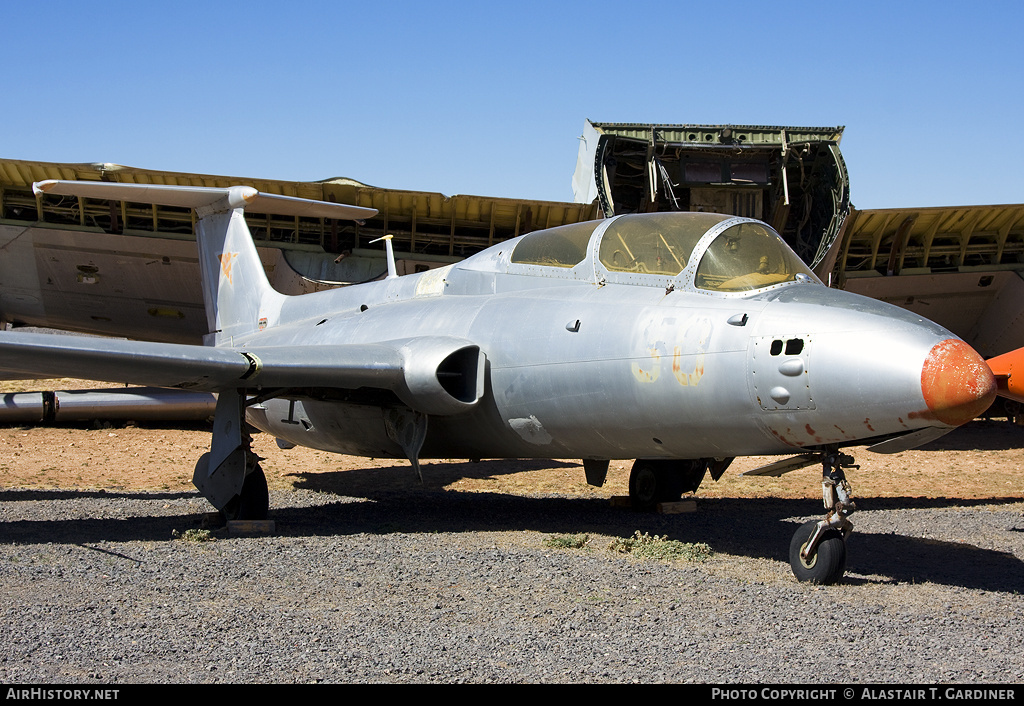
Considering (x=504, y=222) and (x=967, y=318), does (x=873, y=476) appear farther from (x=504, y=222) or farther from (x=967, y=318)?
(x=504, y=222)

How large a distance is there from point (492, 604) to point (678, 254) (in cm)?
313

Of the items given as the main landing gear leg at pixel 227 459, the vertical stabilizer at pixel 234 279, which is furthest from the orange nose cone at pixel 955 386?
the vertical stabilizer at pixel 234 279

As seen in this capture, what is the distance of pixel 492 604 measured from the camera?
5.44 meters

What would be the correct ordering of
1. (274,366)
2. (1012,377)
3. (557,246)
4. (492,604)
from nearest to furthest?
(492,604)
(1012,377)
(274,366)
(557,246)

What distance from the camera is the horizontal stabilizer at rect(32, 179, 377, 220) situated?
11.0 metres

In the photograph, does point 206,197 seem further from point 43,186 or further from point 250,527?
point 250,527

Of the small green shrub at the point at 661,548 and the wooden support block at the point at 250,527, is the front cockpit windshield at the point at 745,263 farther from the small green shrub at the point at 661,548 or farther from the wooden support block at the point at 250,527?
the wooden support block at the point at 250,527

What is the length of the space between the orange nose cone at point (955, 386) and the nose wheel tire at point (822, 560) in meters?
1.20

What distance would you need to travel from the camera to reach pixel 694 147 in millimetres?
17078

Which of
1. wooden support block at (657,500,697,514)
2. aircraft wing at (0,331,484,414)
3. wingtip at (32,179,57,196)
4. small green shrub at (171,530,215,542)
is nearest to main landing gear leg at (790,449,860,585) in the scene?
aircraft wing at (0,331,484,414)

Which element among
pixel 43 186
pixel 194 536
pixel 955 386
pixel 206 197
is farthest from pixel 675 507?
pixel 43 186

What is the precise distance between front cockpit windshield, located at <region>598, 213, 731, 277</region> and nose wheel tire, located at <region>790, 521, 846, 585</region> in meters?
2.22

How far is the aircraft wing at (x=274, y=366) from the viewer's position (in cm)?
747

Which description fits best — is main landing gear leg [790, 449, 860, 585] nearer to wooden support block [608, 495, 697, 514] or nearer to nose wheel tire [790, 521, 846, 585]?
nose wheel tire [790, 521, 846, 585]
